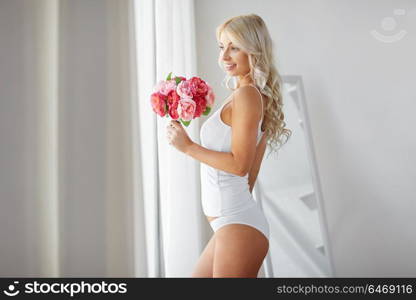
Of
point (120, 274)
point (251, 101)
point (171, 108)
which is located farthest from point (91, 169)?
point (251, 101)

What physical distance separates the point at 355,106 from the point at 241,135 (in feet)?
6.76

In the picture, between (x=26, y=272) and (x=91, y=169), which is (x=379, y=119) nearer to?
(x=91, y=169)

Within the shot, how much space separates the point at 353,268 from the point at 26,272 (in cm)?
225

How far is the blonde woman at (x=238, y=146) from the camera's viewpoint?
5.32ft

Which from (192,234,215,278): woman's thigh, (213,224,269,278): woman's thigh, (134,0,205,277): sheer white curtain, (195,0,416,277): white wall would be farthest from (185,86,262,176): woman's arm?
(195,0,416,277): white wall

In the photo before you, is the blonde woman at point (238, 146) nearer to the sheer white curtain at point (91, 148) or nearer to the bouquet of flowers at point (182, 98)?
the bouquet of flowers at point (182, 98)

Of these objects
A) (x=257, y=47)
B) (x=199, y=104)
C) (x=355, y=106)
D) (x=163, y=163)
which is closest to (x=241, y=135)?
(x=199, y=104)

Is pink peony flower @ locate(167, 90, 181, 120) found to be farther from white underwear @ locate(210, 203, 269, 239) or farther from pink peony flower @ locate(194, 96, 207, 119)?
white underwear @ locate(210, 203, 269, 239)

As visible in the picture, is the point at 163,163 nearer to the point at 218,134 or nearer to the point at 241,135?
the point at 218,134

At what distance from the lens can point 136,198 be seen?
273cm

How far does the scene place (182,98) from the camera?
175cm

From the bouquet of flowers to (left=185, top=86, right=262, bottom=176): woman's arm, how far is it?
0.17 meters

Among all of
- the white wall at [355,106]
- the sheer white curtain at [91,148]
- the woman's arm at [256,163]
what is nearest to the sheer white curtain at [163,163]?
the sheer white curtain at [91,148]

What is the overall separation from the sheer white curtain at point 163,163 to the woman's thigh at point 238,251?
1.19 m
